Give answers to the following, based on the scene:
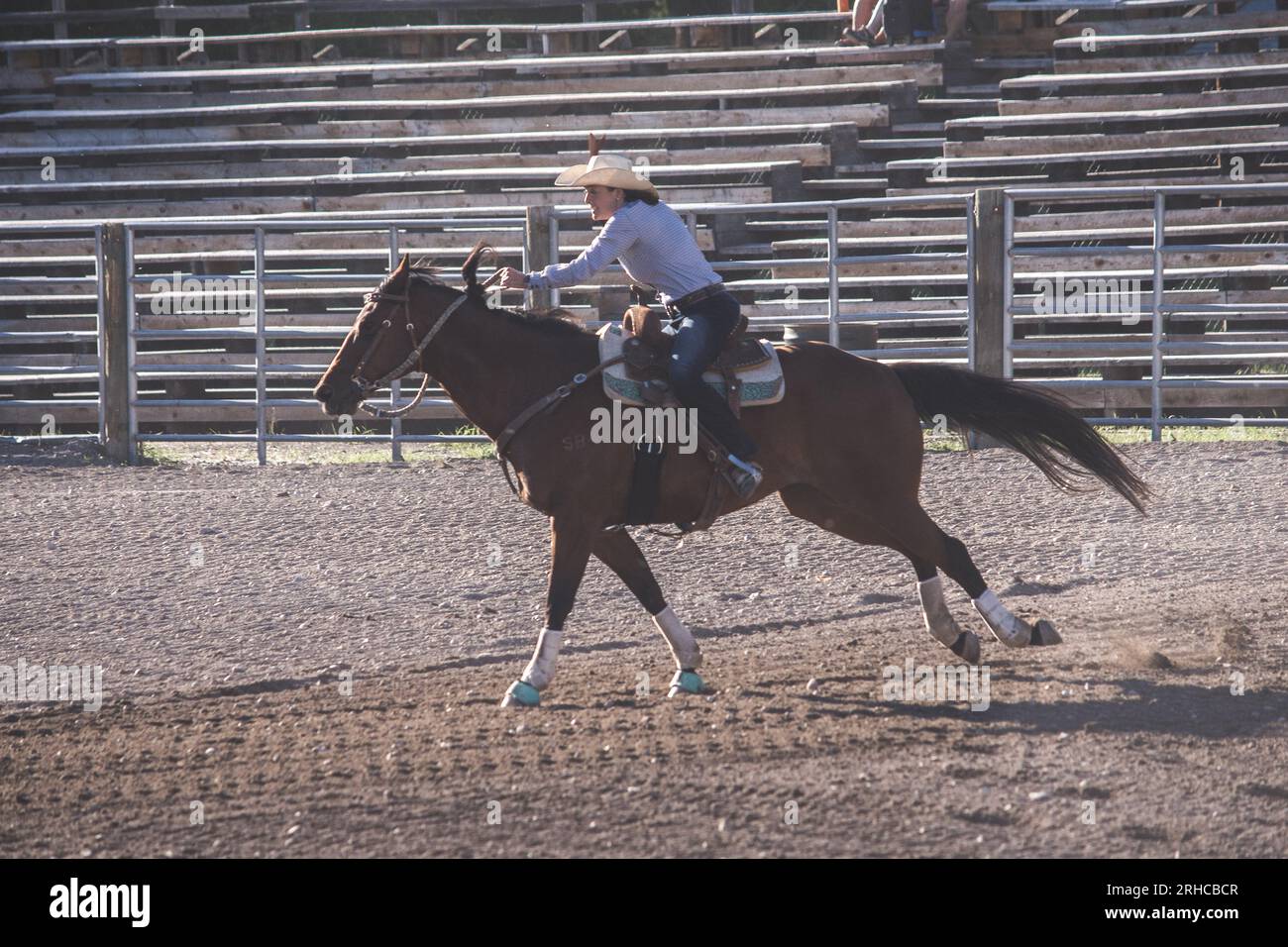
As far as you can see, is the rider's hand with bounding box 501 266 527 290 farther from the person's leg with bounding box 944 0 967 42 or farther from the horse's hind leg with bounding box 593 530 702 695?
the person's leg with bounding box 944 0 967 42

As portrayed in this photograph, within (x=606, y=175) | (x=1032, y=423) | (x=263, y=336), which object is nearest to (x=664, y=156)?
(x=263, y=336)

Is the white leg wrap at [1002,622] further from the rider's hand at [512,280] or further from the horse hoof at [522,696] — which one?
the rider's hand at [512,280]

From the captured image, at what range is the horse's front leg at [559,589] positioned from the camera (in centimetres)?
620

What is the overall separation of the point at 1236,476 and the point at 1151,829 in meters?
6.79

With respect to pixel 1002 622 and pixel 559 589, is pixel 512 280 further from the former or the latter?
Result: pixel 1002 622

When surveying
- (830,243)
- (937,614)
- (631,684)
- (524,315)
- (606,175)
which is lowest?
(631,684)

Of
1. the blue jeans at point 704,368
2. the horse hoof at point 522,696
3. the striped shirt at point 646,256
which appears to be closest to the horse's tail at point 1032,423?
the blue jeans at point 704,368

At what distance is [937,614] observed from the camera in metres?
6.64

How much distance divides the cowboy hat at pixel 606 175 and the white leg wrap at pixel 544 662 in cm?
183

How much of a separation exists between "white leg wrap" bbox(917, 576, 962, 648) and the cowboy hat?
2.03 metres

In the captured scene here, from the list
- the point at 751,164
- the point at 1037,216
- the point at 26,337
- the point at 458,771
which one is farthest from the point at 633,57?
the point at 458,771

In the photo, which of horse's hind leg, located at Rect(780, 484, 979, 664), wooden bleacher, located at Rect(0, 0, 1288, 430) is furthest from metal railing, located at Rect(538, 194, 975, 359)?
horse's hind leg, located at Rect(780, 484, 979, 664)

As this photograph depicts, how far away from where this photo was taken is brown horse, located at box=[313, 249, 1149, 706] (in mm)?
6324

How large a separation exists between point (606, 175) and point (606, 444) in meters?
1.10
